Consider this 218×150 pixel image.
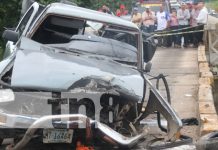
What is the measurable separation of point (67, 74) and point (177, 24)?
14.6 m

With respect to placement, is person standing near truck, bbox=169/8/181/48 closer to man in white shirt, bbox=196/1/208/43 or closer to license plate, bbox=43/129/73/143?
man in white shirt, bbox=196/1/208/43

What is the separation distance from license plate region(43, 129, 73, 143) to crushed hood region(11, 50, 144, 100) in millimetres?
474

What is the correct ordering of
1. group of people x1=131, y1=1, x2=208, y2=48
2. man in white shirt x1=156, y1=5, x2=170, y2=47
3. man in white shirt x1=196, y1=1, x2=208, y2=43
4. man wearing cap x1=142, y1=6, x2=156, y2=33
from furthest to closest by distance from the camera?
man in white shirt x1=156, y1=5, x2=170, y2=47, man wearing cap x1=142, y1=6, x2=156, y2=33, group of people x1=131, y1=1, x2=208, y2=48, man in white shirt x1=196, y1=1, x2=208, y2=43

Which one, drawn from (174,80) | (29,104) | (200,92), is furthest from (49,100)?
(174,80)

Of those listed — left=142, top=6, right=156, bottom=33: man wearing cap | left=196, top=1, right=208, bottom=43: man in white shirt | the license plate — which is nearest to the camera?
the license plate

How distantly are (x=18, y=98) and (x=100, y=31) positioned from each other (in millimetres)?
1931

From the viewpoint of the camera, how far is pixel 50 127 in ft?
17.9

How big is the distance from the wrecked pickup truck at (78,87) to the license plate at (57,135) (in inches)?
0.4

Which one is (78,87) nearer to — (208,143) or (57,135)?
(57,135)

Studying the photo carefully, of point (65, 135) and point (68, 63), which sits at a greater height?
point (68, 63)

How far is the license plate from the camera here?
5646mm

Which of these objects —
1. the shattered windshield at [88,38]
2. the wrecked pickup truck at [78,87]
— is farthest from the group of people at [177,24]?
the wrecked pickup truck at [78,87]

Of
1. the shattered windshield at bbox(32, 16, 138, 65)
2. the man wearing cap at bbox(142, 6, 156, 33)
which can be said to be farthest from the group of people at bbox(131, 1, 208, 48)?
the shattered windshield at bbox(32, 16, 138, 65)

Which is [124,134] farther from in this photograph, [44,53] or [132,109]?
[44,53]
